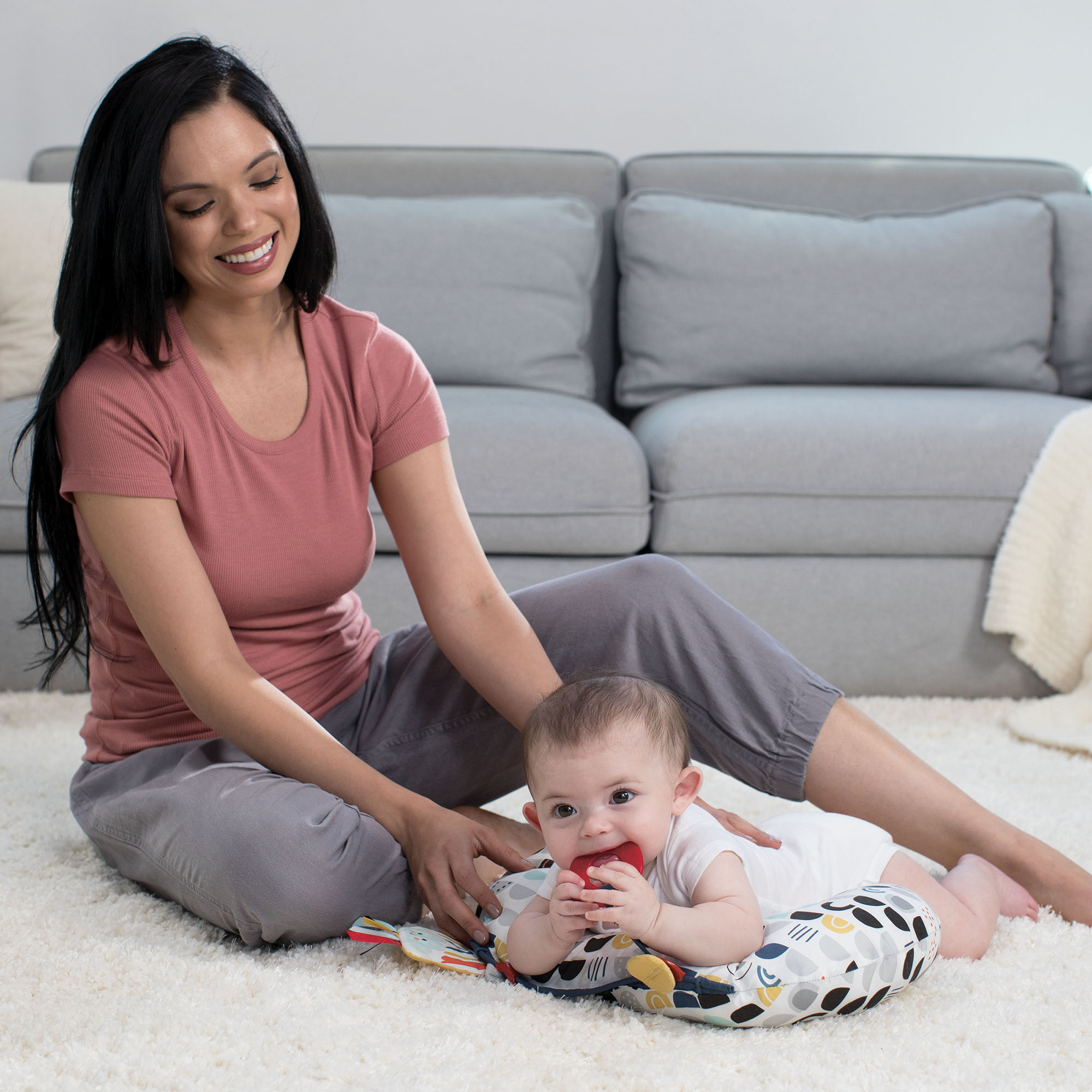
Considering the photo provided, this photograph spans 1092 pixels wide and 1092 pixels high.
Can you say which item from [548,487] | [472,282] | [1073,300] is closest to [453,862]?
[548,487]

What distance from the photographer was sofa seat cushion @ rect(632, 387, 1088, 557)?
73.7 inches

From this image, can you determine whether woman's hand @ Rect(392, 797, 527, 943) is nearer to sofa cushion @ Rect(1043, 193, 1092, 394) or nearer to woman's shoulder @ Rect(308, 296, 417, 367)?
woman's shoulder @ Rect(308, 296, 417, 367)

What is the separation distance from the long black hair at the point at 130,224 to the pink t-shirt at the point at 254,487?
25 millimetres

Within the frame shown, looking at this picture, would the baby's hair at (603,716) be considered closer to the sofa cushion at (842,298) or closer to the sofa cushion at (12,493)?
the sofa cushion at (12,493)

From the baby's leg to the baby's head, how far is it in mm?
255

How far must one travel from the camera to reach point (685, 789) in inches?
38.4

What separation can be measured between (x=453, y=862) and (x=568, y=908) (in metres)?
0.19

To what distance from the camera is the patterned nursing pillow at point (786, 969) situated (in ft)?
2.85

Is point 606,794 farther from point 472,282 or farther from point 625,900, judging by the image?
point 472,282

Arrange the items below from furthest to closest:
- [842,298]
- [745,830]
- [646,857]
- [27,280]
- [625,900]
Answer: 1. [842,298]
2. [27,280]
3. [745,830]
4. [646,857]
5. [625,900]

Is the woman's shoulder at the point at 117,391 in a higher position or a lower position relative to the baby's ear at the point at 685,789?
higher

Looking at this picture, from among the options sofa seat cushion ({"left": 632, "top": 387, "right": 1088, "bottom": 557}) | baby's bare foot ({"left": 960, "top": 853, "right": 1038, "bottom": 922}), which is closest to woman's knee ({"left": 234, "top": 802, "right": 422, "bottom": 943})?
baby's bare foot ({"left": 960, "top": 853, "right": 1038, "bottom": 922})

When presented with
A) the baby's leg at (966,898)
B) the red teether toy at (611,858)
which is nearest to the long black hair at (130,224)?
the red teether toy at (611,858)

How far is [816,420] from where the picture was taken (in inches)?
75.3
